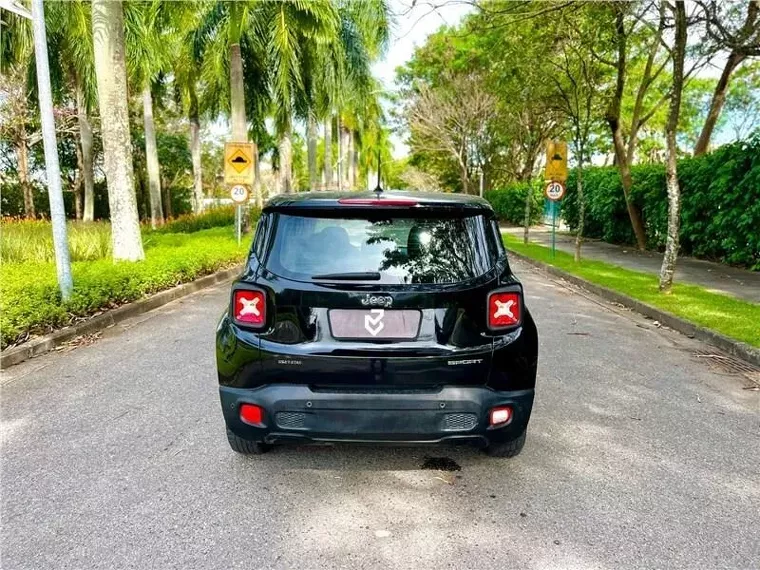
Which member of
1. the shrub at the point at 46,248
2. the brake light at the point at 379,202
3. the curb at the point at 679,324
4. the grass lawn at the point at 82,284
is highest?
the brake light at the point at 379,202

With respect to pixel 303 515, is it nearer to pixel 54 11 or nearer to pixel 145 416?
pixel 145 416

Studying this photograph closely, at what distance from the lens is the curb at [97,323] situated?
536cm

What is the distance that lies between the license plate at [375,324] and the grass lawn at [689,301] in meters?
4.72

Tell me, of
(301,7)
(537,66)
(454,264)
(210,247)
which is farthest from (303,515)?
(301,7)

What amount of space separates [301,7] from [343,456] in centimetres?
1418

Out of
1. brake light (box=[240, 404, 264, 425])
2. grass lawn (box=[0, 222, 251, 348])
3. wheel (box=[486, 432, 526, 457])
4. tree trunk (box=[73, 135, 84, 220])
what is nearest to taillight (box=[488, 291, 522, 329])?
wheel (box=[486, 432, 526, 457])

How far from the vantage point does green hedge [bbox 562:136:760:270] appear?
1037 centimetres

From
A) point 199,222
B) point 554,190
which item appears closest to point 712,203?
point 554,190

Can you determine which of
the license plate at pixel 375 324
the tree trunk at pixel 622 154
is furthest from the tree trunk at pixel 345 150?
the license plate at pixel 375 324

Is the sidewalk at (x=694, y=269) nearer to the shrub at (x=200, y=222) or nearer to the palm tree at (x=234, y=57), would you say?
the palm tree at (x=234, y=57)

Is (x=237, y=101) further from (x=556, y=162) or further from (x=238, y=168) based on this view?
(x=556, y=162)

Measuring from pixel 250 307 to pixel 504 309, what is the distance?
1380 mm

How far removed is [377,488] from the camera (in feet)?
9.75

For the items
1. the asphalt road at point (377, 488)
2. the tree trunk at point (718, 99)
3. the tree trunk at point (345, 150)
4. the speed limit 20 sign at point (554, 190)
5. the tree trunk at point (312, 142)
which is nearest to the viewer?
the asphalt road at point (377, 488)
